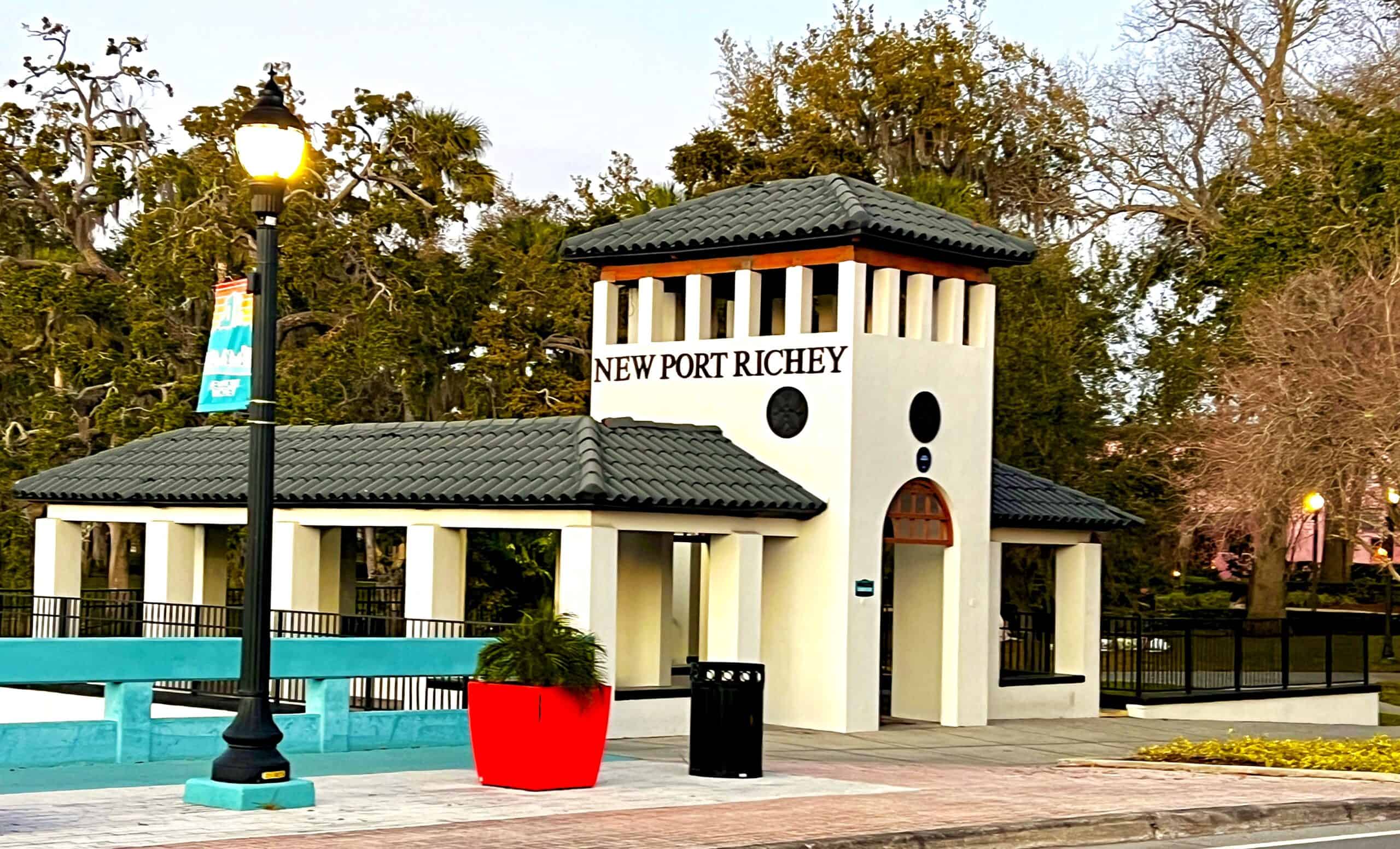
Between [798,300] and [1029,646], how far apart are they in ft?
25.2

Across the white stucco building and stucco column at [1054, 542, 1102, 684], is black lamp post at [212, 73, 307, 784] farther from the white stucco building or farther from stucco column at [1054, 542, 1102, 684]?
stucco column at [1054, 542, 1102, 684]

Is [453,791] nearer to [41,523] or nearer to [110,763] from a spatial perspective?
[110,763]

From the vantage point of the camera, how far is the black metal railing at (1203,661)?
29.7 meters

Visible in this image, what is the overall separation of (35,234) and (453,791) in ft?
117

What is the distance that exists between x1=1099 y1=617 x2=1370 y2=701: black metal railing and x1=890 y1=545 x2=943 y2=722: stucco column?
3.77m

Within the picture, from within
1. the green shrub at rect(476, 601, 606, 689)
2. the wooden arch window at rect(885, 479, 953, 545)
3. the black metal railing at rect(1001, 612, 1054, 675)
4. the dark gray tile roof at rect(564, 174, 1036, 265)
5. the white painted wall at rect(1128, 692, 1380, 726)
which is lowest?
the white painted wall at rect(1128, 692, 1380, 726)

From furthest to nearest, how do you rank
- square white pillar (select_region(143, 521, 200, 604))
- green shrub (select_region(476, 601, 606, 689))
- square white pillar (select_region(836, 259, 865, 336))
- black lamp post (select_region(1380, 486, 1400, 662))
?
black lamp post (select_region(1380, 486, 1400, 662)) < square white pillar (select_region(143, 521, 200, 604)) < square white pillar (select_region(836, 259, 865, 336)) < green shrub (select_region(476, 601, 606, 689))

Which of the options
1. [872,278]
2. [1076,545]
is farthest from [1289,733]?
[872,278]

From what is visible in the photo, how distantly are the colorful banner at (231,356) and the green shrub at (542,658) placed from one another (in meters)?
3.14

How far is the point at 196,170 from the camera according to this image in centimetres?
4084

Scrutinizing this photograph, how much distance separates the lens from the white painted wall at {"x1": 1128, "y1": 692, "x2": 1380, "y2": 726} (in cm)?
2917

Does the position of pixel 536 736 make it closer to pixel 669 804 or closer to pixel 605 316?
pixel 669 804

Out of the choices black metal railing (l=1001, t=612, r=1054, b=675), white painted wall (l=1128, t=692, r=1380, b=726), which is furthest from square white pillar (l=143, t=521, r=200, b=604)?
white painted wall (l=1128, t=692, r=1380, b=726)

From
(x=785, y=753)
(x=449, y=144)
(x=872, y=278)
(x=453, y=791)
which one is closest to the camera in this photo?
(x=453, y=791)
